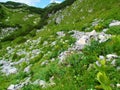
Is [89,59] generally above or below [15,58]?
above

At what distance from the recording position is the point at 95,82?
1011 cm

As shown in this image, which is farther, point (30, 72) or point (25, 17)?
point (25, 17)

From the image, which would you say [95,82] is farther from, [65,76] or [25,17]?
[25,17]

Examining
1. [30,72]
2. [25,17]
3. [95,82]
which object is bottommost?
[25,17]

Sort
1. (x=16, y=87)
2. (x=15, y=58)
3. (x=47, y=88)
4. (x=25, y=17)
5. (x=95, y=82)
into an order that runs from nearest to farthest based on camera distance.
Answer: (x=95, y=82) → (x=47, y=88) → (x=16, y=87) → (x=15, y=58) → (x=25, y=17)

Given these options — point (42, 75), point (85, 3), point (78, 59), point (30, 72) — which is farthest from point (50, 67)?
point (85, 3)

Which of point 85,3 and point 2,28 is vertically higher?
point 85,3

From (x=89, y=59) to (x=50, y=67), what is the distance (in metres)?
2.15

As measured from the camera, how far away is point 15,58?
26.0 m

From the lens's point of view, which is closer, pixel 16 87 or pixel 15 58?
pixel 16 87

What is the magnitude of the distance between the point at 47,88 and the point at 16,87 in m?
3.27

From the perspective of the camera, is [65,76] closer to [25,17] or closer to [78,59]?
[78,59]

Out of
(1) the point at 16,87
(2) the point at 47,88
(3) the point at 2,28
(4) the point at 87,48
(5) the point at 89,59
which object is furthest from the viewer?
(3) the point at 2,28

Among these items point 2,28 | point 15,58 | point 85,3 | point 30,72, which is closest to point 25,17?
point 2,28
